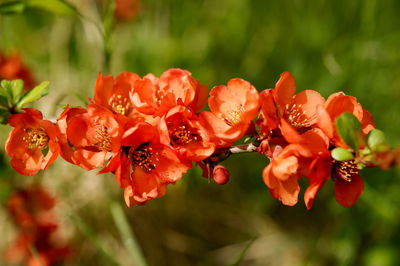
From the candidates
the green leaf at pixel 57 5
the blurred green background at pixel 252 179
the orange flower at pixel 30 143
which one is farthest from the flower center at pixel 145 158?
the blurred green background at pixel 252 179

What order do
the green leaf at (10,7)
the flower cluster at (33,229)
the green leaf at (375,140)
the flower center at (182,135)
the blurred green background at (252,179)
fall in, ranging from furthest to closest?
the blurred green background at (252,179)
the flower cluster at (33,229)
the green leaf at (10,7)
the flower center at (182,135)
the green leaf at (375,140)

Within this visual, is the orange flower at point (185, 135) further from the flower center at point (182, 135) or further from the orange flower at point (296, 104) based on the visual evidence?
the orange flower at point (296, 104)

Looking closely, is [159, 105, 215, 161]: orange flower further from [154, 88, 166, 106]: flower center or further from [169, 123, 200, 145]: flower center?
[154, 88, 166, 106]: flower center

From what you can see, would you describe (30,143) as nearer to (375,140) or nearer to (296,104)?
(296,104)

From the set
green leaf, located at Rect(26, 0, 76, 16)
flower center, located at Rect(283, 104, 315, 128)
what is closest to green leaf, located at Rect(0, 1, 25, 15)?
green leaf, located at Rect(26, 0, 76, 16)

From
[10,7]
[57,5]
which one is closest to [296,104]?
[57,5]

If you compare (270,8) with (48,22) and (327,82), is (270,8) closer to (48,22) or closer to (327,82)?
(327,82)

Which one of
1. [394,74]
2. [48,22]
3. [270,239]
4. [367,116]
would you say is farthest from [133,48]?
[367,116]
